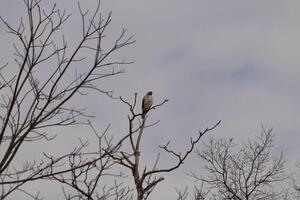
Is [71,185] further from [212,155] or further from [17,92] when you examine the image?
[212,155]

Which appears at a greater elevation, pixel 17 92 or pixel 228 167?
pixel 228 167

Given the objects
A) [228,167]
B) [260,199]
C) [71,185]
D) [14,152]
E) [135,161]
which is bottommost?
[14,152]

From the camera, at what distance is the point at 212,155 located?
67.5 feet

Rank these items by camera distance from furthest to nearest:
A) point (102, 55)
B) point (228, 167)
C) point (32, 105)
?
1. point (228, 167)
2. point (102, 55)
3. point (32, 105)

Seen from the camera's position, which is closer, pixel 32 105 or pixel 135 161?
pixel 32 105

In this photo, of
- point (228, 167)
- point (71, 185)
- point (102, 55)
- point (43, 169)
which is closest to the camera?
point (43, 169)

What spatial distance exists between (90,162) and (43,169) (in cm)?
36

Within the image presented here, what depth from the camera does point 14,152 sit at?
3.51 metres

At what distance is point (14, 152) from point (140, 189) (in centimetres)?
201

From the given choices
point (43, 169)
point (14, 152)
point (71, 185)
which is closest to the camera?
point (14, 152)

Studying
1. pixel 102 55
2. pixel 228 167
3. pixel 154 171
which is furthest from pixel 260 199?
pixel 102 55

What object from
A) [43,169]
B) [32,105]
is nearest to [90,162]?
[43,169]

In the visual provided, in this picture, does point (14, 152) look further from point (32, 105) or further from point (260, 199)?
point (260, 199)

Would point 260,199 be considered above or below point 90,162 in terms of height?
above
